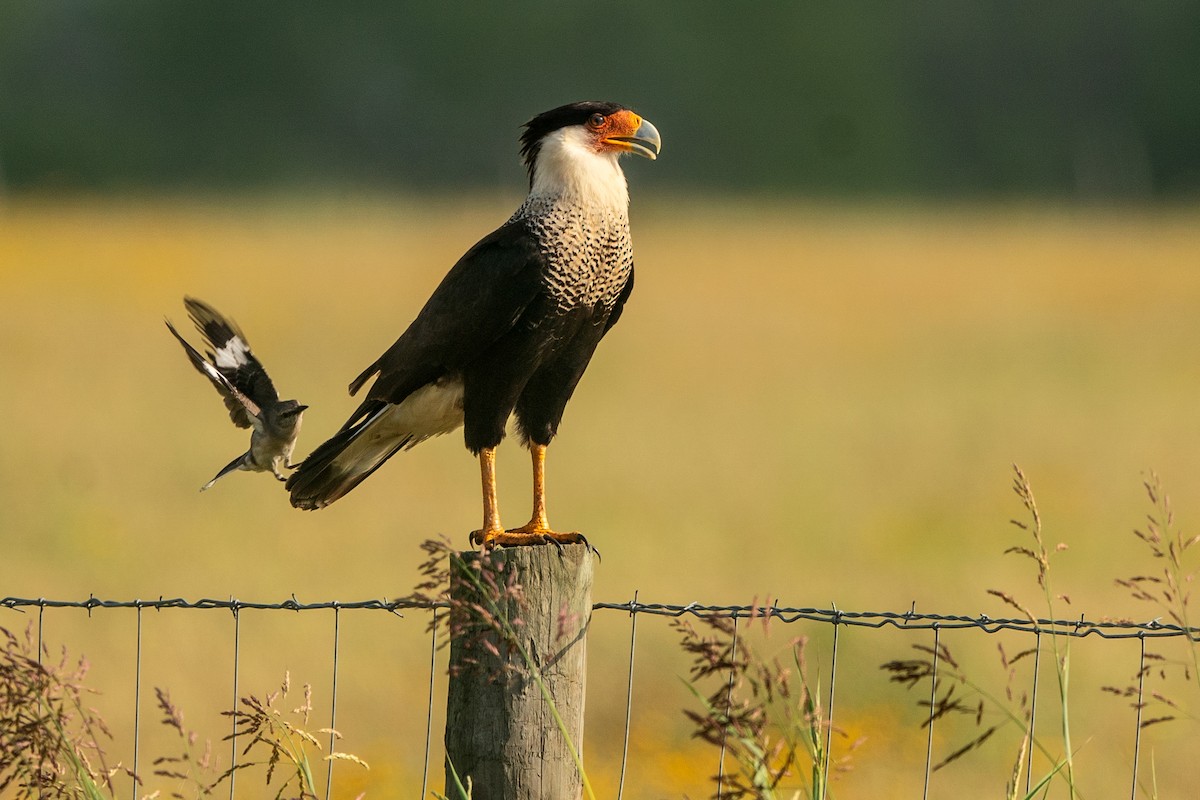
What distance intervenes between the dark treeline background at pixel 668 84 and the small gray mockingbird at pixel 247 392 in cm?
4509

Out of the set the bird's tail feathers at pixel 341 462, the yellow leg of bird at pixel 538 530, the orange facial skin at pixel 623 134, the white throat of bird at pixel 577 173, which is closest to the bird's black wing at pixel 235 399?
the bird's tail feathers at pixel 341 462

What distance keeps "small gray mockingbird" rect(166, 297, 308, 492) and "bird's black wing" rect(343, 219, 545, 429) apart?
0.85 feet

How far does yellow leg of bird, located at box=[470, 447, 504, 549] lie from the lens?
381 cm

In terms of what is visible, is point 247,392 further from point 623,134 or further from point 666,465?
point 666,465

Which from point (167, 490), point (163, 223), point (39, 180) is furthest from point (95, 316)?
point (39, 180)

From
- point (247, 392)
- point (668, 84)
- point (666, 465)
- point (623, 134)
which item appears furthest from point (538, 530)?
point (668, 84)

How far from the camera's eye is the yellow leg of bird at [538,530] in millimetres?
3673

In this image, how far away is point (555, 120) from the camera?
4020 mm

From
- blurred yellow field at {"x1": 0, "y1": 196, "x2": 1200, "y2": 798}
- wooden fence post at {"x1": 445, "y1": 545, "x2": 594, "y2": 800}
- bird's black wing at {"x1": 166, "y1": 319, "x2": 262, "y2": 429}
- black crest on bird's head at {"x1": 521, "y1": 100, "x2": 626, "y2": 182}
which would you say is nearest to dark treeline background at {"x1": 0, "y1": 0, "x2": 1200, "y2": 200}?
blurred yellow field at {"x1": 0, "y1": 196, "x2": 1200, "y2": 798}

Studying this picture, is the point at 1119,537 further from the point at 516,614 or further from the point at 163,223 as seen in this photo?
the point at 163,223

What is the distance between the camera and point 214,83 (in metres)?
61.2

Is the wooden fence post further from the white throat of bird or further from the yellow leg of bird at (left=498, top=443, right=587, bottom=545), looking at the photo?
the white throat of bird

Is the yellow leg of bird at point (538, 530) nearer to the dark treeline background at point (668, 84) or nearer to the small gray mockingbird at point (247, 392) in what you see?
the small gray mockingbird at point (247, 392)

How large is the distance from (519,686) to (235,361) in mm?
1471
